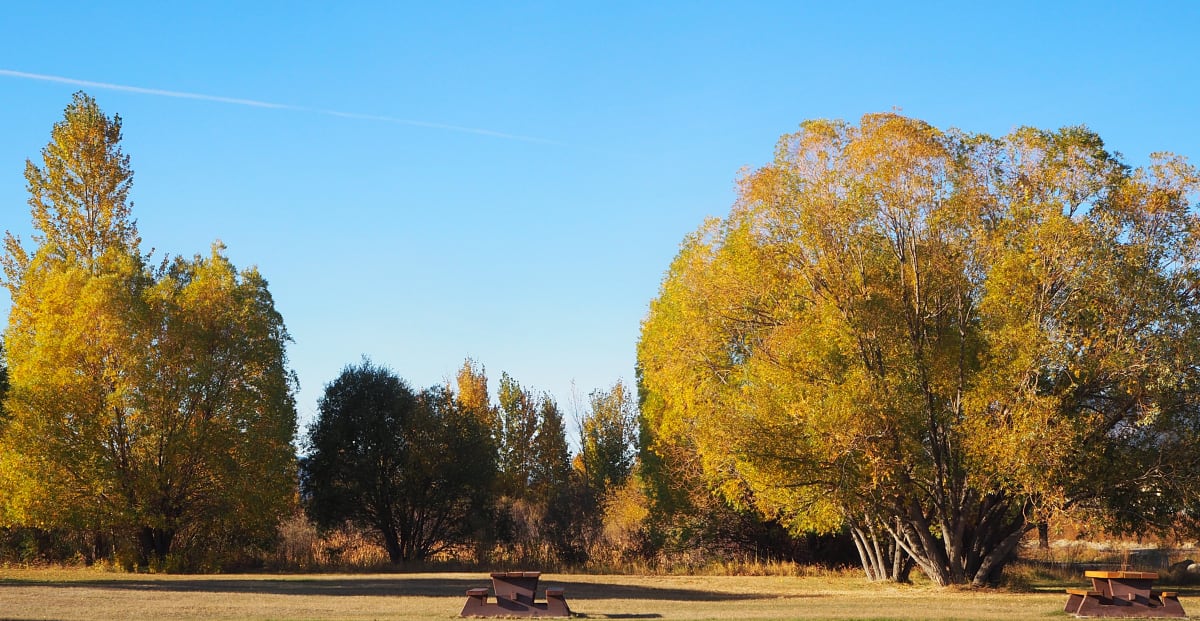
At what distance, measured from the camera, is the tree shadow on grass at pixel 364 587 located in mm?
26016

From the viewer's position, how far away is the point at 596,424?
218 ft

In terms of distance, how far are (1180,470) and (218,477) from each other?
31889 mm

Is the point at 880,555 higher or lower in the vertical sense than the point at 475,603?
higher

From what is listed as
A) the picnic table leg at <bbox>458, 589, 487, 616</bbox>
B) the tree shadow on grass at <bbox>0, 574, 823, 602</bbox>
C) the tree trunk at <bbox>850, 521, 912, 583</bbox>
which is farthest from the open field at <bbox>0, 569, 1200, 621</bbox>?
the tree trunk at <bbox>850, 521, 912, 583</bbox>

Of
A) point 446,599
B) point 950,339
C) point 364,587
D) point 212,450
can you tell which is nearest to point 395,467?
point 212,450

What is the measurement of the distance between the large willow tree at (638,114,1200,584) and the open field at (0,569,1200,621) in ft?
8.82

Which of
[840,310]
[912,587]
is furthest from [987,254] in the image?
[912,587]

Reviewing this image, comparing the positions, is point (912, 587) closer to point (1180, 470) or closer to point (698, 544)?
point (1180, 470)

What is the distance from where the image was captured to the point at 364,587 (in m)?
28.8

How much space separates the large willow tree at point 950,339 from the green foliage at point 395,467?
63.4ft

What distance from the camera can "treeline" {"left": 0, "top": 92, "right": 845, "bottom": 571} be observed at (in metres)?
37.9

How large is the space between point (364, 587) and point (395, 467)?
1800 centimetres

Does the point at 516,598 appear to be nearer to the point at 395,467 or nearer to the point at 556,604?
the point at 556,604

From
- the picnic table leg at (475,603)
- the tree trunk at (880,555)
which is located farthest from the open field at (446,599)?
the tree trunk at (880,555)
